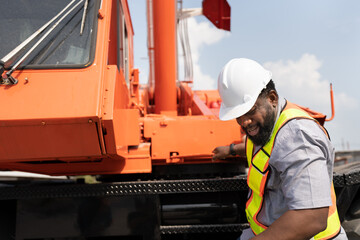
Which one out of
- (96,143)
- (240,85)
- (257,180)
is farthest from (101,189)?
(240,85)

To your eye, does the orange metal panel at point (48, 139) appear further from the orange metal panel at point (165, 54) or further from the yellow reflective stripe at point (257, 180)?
the orange metal panel at point (165, 54)

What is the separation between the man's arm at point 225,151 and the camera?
234 cm

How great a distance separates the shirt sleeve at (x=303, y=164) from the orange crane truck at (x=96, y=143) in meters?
0.97

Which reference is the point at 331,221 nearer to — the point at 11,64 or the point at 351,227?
the point at 351,227

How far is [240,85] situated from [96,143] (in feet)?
3.08

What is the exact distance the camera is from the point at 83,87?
185cm

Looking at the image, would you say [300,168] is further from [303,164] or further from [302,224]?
[302,224]

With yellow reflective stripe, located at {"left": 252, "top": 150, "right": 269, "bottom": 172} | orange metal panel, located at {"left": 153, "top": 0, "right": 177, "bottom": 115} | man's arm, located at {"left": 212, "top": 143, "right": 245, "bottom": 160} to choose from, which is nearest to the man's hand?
man's arm, located at {"left": 212, "top": 143, "right": 245, "bottom": 160}

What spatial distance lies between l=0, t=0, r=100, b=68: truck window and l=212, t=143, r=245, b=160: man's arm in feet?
3.77

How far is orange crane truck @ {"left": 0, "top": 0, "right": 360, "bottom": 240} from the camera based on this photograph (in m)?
1.82

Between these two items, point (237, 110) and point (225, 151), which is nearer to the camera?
point (237, 110)

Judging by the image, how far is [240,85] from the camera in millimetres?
1517

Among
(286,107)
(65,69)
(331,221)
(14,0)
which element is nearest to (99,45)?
(65,69)

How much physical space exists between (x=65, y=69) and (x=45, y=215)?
3.98ft
